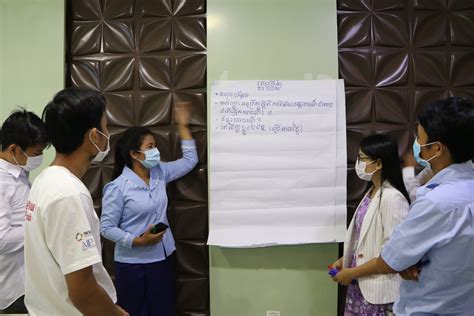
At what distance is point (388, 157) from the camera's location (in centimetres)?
193

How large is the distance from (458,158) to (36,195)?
1.41m

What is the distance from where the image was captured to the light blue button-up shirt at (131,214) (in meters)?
2.09

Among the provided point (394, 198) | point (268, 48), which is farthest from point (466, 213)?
point (268, 48)

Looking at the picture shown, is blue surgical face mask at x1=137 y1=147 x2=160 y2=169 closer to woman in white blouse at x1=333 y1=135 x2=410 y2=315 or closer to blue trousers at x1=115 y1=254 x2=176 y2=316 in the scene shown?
blue trousers at x1=115 y1=254 x2=176 y2=316

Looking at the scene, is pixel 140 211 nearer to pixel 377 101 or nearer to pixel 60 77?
pixel 60 77

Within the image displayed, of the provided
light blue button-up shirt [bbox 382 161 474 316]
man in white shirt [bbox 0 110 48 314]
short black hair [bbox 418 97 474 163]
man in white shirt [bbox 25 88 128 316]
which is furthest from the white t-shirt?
short black hair [bbox 418 97 474 163]

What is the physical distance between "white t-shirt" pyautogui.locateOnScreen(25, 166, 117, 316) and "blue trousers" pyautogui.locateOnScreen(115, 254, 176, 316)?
3.23ft

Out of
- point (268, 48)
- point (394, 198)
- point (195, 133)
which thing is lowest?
point (394, 198)

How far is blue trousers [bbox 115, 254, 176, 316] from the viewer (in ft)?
6.97

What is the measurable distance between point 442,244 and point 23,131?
1882 millimetres

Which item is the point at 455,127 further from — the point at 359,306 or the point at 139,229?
the point at 139,229

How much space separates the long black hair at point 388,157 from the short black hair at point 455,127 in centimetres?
62

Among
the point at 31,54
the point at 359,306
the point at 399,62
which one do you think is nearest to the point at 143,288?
the point at 359,306

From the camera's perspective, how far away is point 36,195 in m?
1.10
